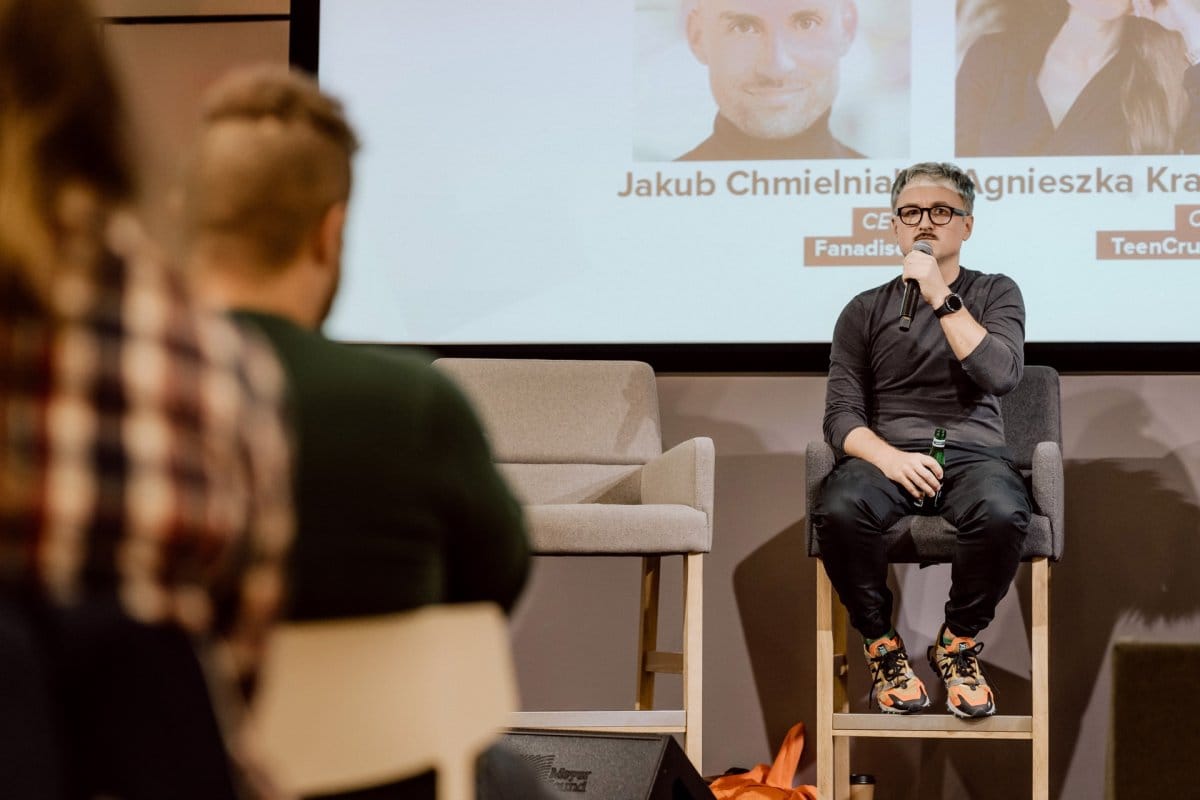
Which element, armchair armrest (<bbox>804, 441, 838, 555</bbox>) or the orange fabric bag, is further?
the orange fabric bag

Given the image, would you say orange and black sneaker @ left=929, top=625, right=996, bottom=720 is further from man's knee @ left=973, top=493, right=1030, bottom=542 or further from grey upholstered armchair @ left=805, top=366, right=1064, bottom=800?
man's knee @ left=973, top=493, right=1030, bottom=542

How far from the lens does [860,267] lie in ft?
11.0

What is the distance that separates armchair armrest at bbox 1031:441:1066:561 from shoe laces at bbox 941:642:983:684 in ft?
0.85

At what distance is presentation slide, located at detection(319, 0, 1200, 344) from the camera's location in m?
3.29

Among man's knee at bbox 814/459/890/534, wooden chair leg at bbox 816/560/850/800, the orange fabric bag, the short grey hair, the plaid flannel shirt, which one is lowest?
the orange fabric bag

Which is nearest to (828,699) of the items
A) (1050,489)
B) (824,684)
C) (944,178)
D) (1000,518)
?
(824,684)

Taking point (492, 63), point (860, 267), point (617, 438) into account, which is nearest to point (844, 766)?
point (617, 438)

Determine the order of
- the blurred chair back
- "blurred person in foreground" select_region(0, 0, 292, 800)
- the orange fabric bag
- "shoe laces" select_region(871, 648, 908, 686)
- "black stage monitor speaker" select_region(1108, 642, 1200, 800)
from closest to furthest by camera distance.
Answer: "blurred person in foreground" select_region(0, 0, 292, 800)
the blurred chair back
"black stage monitor speaker" select_region(1108, 642, 1200, 800)
"shoe laces" select_region(871, 648, 908, 686)
the orange fabric bag

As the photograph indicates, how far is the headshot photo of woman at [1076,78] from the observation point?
10.8ft

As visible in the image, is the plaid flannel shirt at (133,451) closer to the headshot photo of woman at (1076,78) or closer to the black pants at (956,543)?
the black pants at (956,543)

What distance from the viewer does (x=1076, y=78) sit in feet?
10.9

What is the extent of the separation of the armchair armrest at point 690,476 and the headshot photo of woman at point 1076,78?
118 centimetres

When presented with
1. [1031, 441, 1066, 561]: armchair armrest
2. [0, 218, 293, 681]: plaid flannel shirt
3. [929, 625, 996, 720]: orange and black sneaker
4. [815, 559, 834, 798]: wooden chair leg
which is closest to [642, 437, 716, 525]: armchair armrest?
[815, 559, 834, 798]: wooden chair leg

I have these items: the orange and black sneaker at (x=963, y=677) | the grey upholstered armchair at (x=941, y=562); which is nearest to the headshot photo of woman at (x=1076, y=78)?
the grey upholstered armchair at (x=941, y=562)
